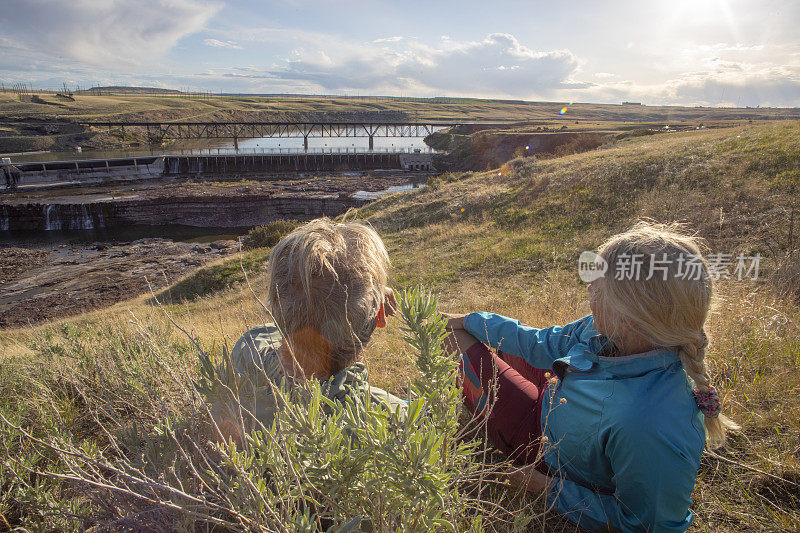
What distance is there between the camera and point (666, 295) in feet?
4.99

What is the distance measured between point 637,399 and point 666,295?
0.41 meters

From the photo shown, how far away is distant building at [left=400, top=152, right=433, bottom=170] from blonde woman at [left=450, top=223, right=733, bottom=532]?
165 ft

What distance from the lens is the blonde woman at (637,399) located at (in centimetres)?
146

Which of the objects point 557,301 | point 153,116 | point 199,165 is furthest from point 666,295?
point 153,116

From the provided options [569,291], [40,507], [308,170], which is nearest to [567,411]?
[40,507]

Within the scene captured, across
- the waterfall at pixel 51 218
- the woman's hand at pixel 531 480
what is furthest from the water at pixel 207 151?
the woman's hand at pixel 531 480

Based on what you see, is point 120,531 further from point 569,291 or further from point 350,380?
point 569,291

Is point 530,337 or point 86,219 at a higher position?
point 530,337

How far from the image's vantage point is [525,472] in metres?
1.89

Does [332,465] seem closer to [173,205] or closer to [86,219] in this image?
[173,205]

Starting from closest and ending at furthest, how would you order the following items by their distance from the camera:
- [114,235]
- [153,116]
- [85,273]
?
[85,273] → [114,235] → [153,116]

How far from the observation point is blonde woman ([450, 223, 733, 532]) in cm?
146

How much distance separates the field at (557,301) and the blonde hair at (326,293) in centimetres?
24

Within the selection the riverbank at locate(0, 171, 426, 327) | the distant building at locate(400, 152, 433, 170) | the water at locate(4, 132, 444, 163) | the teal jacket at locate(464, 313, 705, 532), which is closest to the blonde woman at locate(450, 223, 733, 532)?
the teal jacket at locate(464, 313, 705, 532)
